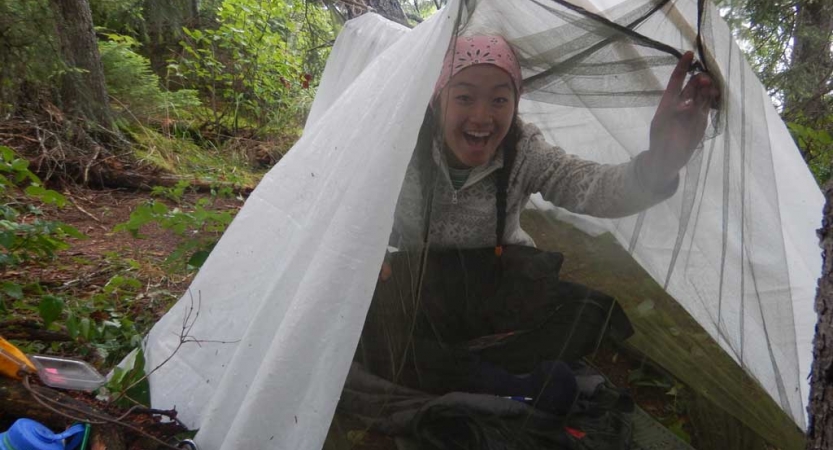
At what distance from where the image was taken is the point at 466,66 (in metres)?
1.38

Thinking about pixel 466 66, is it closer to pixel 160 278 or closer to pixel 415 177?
pixel 415 177

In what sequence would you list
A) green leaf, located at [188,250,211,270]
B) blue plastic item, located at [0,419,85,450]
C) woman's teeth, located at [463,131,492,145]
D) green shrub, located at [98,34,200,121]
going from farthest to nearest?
green shrub, located at [98,34,200,121]
green leaf, located at [188,250,211,270]
woman's teeth, located at [463,131,492,145]
blue plastic item, located at [0,419,85,450]

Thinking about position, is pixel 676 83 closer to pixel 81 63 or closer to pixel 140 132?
pixel 81 63

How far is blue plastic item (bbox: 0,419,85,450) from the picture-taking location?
40.9 inches

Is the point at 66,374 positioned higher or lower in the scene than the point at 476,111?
lower

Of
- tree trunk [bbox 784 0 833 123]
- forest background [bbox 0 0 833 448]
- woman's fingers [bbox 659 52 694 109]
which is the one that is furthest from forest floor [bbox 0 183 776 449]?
tree trunk [bbox 784 0 833 123]

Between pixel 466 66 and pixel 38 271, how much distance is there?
1.99 metres

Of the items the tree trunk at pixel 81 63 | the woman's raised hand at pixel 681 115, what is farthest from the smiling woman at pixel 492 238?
the tree trunk at pixel 81 63

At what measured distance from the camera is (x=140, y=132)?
3953 mm

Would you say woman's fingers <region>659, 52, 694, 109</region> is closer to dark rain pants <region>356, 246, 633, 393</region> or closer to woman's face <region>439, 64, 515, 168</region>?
woman's face <region>439, 64, 515, 168</region>

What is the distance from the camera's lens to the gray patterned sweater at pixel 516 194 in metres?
1.38

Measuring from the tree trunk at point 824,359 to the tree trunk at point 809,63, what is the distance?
66.2 inches

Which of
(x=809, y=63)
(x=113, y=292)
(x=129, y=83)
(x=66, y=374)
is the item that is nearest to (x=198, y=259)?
(x=113, y=292)

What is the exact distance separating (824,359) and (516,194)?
2.92ft
